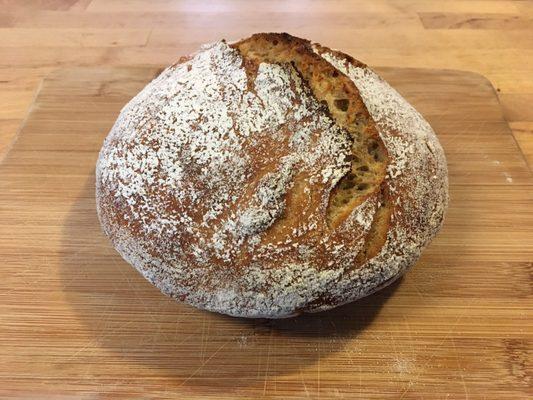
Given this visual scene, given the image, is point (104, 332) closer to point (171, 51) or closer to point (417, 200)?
point (417, 200)

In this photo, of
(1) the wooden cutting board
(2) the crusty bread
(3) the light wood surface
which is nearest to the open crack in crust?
(2) the crusty bread

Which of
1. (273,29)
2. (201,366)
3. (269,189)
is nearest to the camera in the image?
(269,189)

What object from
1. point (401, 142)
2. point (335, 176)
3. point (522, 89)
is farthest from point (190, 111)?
point (522, 89)

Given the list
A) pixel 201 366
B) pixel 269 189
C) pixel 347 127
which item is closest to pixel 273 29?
pixel 347 127

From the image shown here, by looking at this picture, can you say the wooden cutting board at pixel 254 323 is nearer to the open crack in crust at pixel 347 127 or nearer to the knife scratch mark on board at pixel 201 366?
the knife scratch mark on board at pixel 201 366

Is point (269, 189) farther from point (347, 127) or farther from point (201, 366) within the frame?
point (201, 366)

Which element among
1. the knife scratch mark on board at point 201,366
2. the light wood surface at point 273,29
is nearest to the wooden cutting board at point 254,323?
the knife scratch mark on board at point 201,366
